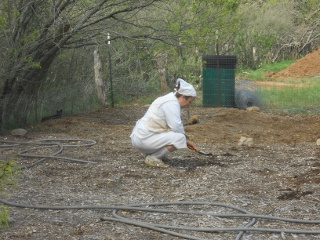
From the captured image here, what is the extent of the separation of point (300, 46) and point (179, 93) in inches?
1098

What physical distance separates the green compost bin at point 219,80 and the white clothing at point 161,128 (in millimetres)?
8254

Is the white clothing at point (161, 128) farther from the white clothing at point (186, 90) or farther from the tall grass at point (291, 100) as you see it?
the tall grass at point (291, 100)

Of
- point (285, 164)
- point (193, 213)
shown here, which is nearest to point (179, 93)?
point (285, 164)

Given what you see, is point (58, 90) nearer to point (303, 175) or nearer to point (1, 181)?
point (303, 175)

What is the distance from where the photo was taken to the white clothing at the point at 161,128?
7668 millimetres

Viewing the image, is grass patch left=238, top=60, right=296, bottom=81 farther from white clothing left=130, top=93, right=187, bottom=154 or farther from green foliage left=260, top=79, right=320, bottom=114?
Answer: white clothing left=130, top=93, right=187, bottom=154

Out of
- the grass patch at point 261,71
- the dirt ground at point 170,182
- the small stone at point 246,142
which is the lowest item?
the dirt ground at point 170,182

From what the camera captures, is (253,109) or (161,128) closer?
(161,128)

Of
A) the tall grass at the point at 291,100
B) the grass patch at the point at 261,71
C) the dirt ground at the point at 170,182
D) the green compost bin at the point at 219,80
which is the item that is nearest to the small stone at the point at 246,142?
the dirt ground at the point at 170,182

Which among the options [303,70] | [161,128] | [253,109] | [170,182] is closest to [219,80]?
[253,109]

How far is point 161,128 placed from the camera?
25.7ft

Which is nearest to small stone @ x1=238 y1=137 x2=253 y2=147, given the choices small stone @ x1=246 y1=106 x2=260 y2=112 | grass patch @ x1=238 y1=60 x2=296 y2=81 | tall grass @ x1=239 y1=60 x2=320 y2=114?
small stone @ x1=246 y1=106 x2=260 y2=112

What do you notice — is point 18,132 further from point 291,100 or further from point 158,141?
point 291,100

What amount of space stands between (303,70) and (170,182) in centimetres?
2160
